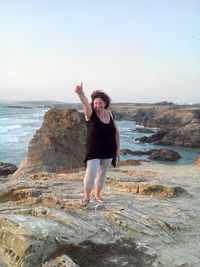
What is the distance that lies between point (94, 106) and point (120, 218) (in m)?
1.98

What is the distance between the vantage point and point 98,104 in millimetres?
5758

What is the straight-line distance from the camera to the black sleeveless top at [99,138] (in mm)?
5727

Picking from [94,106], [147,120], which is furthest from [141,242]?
[147,120]

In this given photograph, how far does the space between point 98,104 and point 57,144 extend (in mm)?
16344

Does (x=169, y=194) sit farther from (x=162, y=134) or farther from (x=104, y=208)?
(x=162, y=134)

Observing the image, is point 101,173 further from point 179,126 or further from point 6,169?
point 179,126

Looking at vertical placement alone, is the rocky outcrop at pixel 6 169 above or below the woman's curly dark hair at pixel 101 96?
below

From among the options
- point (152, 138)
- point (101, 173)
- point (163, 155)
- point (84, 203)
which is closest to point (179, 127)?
point (152, 138)

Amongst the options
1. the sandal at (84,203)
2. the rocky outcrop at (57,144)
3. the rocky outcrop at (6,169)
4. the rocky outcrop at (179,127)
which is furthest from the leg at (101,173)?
the rocky outcrop at (179,127)

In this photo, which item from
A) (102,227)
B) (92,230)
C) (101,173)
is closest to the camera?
(92,230)

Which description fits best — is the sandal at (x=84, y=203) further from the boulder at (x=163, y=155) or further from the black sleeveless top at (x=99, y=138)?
the boulder at (x=163, y=155)

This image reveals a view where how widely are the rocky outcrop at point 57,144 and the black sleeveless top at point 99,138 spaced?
543 inches

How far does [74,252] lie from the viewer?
4.40 metres

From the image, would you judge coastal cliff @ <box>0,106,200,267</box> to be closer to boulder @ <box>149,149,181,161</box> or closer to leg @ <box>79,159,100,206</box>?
leg @ <box>79,159,100,206</box>
